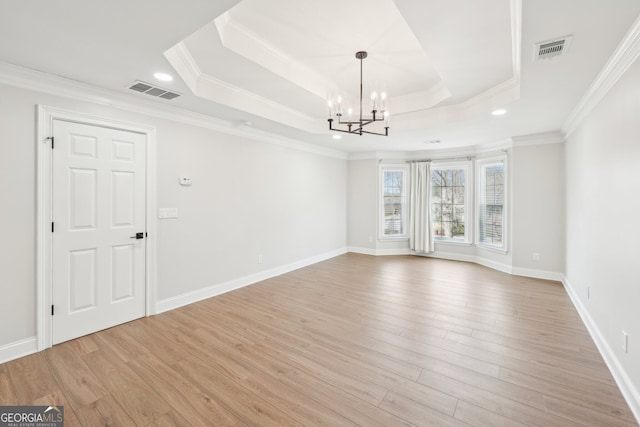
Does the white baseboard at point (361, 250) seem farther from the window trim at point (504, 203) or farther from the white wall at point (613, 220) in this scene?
the white wall at point (613, 220)

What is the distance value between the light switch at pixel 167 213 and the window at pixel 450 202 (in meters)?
5.54

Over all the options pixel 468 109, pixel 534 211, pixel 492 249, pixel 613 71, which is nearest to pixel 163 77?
pixel 468 109

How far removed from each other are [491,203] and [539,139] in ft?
4.86

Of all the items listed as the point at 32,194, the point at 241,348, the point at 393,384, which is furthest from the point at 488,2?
the point at 32,194

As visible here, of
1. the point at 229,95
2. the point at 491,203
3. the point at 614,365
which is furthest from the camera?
the point at 491,203

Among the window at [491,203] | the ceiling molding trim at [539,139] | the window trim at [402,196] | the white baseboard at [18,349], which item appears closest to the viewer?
the white baseboard at [18,349]

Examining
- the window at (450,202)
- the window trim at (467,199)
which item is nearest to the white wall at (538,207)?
the window trim at (467,199)

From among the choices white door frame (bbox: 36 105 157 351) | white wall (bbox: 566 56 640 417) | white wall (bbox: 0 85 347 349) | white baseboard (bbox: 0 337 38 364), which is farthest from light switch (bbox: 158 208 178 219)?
white wall (bbox: 566 56 640 417)

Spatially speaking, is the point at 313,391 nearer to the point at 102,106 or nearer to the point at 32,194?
the point at 32,194

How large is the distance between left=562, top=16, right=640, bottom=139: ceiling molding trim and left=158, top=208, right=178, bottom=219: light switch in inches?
177

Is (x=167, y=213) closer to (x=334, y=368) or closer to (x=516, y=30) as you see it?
(x=334, y=368)

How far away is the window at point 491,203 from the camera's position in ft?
18.7

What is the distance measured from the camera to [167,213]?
11.8 feet

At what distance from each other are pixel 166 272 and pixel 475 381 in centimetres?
351
